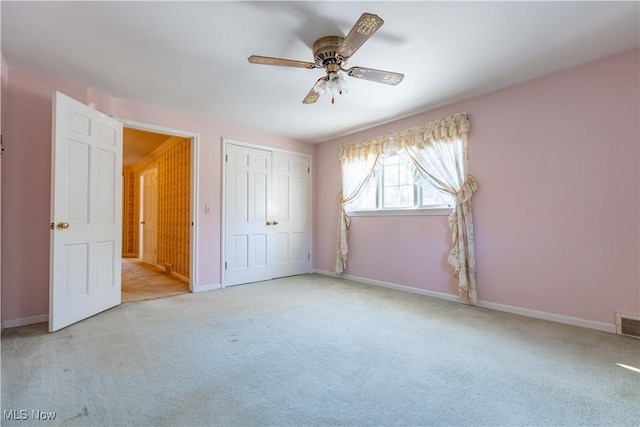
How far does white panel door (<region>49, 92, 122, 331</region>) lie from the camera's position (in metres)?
2.56

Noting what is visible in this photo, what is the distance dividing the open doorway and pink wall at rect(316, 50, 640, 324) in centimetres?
355

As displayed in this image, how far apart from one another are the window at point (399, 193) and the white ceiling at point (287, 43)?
1.00 m

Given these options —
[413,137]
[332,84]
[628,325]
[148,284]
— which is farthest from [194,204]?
[628,325]

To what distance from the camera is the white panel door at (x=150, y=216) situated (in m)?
6.21

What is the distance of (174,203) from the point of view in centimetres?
505

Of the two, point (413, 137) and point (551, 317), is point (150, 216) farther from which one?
point (551, 317)

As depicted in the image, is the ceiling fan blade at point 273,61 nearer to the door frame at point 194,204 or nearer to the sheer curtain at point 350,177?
the door frame at point 194,204

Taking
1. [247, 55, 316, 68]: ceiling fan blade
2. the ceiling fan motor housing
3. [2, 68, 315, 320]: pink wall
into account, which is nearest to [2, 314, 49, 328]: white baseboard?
[2, 68, 315, 320]: pink wall

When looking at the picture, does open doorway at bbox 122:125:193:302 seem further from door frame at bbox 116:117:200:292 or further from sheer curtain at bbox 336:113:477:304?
sheer curtain at bbox 336:113:477:304

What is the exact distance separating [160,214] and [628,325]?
673 centimetres

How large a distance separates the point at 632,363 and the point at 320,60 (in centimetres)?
305

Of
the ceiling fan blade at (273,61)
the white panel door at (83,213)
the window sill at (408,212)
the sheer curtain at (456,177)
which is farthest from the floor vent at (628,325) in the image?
the white panel door at (83,213)

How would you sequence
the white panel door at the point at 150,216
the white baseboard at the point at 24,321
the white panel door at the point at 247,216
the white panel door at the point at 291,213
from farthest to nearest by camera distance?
the white panel door at the point at 150,216 < the white panel door at the point at 291,213 < the white panel door at the point at 247,216 < the white baseboard at the point at 24,321

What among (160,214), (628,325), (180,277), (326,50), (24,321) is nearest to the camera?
(326,50)
